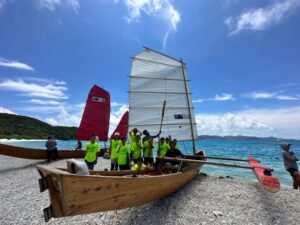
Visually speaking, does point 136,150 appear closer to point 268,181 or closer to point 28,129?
point 268,181

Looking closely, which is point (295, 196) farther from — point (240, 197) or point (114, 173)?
point (114, 173)

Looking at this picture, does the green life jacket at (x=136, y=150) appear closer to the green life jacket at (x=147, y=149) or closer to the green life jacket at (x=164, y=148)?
the green life jacket at (x=147, y=149)

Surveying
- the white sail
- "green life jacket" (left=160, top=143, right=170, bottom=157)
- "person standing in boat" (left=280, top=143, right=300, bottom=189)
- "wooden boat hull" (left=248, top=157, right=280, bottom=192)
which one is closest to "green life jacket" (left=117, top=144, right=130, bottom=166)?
"green life jacket" (left=160, top=143, right=170, bottom=157)

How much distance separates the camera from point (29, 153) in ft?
48.5

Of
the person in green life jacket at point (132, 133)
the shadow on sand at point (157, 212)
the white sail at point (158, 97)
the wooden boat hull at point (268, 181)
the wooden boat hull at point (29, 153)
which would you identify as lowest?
the shadow on sand at point (157, 212)

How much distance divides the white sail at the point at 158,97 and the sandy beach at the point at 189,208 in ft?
15.2

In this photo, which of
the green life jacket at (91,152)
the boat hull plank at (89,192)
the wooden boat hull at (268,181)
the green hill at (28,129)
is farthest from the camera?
the green hill at (28,129)

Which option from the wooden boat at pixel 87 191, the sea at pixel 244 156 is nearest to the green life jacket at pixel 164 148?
the sea at pixel 244 156

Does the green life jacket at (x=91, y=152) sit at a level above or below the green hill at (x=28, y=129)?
below

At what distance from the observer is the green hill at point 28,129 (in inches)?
3628

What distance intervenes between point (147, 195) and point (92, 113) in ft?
43.5

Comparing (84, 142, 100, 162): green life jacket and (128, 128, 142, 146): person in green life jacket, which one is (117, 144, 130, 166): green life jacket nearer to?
(84, 142, 100, 162): green life jacket

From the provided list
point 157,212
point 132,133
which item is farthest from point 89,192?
point 132,133

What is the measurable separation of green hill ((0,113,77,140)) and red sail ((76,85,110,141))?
81323mm
